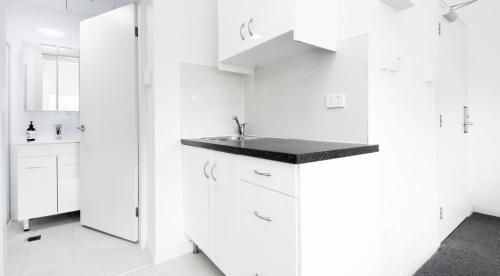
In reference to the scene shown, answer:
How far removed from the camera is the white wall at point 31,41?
2.57 m

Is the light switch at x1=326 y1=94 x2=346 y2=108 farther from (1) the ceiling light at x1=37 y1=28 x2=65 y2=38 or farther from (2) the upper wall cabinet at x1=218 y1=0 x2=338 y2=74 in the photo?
(1) the ceiling light at x1=37 y1=28 x2=65 y2=38

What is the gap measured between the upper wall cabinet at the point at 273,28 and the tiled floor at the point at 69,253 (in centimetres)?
171

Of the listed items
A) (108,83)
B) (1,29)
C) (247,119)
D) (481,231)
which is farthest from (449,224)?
(1,29)

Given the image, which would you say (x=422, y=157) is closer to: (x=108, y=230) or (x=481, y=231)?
(x=481, y=231)


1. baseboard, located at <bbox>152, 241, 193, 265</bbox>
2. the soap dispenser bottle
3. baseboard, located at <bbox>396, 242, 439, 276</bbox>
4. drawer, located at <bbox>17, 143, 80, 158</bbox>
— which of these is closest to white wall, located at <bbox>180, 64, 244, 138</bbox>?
baseboard, located at <bbox>152, 241, 193, 265</bbox>

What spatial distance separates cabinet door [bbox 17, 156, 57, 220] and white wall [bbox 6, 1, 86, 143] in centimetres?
48

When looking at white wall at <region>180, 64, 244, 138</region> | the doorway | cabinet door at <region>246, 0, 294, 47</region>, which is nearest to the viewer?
cabinet door at <region>246, 0, 294, 47</region>

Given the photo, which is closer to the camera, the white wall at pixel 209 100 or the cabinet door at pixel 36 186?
the white wall at pixel 209 100

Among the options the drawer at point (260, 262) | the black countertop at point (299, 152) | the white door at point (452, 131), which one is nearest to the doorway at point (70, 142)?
the drawer at point (260, 262)

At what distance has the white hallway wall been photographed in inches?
→ 53.8

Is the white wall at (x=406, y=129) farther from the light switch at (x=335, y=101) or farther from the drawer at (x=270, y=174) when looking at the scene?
the drawer at (x=270, y=174)

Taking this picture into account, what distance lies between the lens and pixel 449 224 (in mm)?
2195

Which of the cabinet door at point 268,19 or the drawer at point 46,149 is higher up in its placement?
the cabinet door at point 268,19

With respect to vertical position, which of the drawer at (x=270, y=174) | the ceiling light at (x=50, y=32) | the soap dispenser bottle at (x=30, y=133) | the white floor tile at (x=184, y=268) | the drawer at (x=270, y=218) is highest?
the ceiling light at (x=50, y=32)
